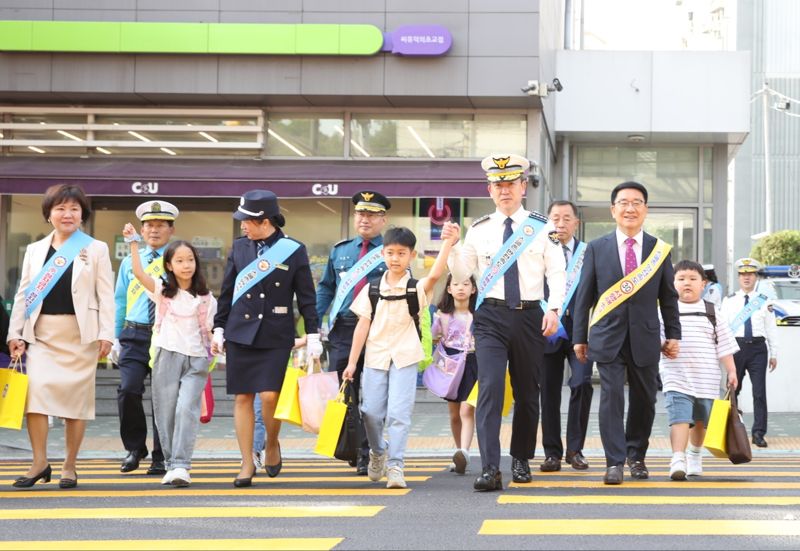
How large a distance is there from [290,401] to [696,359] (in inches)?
111

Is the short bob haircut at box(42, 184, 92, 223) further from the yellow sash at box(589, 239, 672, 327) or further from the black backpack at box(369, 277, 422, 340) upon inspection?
the yellow sash at box(589, 239, 672, 327)

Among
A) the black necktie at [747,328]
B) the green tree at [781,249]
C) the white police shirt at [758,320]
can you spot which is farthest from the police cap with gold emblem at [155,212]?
the green tree at [781,249]

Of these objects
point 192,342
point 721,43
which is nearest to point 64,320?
point 192,342

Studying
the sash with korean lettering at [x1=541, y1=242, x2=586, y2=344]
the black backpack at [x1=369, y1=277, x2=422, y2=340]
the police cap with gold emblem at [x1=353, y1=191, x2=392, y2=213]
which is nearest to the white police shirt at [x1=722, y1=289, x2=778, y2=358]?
the sash with korean lettering at [x1=541, y1=242, x2=586, y2=344]

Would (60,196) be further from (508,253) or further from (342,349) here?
(508,253)

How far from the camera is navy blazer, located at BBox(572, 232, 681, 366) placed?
9188mm

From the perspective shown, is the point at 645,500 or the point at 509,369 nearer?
the point at 645,500

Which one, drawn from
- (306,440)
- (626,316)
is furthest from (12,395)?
(306,440)

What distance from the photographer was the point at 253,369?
30.7 feet

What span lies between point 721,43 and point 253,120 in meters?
63.3

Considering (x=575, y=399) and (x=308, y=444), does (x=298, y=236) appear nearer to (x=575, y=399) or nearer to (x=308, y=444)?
(x=308, y=444)

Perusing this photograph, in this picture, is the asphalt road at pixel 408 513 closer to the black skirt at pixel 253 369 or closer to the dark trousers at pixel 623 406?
the dark trousers at pixel 623 406

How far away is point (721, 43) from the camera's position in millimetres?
78688

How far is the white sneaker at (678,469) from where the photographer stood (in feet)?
31.0
